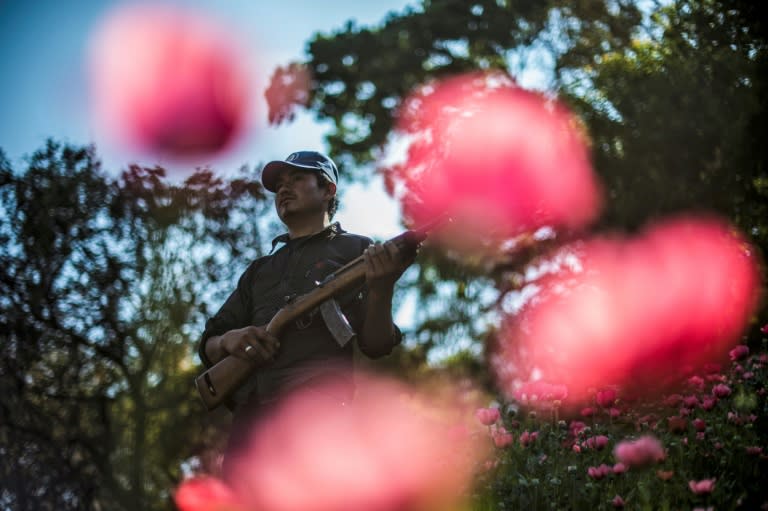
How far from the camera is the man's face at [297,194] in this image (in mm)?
3715

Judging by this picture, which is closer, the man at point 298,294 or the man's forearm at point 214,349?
the man at point 298,294

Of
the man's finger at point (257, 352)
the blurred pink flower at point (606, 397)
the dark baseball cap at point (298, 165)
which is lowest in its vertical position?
the blurred pink flower at point (606, 397)

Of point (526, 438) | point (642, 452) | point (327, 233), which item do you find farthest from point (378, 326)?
point (526, 438)

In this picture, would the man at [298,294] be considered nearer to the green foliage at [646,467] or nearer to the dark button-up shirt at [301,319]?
the dark button-up shirt at [301,319]

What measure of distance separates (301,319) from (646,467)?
5.25 feet

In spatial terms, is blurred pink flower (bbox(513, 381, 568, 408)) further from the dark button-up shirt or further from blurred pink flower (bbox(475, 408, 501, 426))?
the dark button-up shirt

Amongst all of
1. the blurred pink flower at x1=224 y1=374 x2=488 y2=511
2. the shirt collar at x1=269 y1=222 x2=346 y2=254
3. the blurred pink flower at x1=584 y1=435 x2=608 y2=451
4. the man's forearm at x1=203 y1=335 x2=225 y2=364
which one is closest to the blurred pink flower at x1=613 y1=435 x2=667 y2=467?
the blurred pink flower at x1=584 y1=435 x2=608 y2=451

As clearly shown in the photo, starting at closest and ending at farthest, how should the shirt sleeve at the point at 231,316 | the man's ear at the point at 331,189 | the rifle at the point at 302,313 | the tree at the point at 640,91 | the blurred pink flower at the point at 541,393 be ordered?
the rifle at the point at 302,313 → the shirt sleeve at the point at 231,316 → the man's ear at the point at 331,189 → the blurred pink flower at the point at 541,393 → the tree at the point at 640,91

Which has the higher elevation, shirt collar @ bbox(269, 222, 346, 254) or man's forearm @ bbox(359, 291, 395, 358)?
shirt collar @ bbox(269, 222, 346, 254)

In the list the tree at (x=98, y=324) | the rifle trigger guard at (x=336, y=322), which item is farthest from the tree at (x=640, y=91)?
the rifle trigger guard at (x=336, y=322)

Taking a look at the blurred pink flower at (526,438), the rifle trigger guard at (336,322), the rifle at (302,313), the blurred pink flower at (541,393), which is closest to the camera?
the rifle trigger guard at (336,322)

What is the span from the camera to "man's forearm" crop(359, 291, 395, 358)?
130 inches

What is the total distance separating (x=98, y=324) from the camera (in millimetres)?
10141

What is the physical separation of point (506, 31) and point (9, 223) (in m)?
9.11
